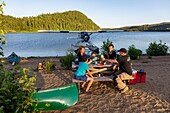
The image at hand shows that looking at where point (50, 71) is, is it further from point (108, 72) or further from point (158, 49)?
point (158, 49)

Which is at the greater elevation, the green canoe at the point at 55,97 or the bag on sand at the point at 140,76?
the green canoe at the point at 55,97

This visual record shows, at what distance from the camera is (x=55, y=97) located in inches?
179

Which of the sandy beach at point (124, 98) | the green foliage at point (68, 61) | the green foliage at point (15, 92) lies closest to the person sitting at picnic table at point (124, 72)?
the sandy beach at point (124, 98)

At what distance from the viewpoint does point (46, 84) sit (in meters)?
7.80

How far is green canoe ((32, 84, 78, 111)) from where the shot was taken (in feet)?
14.4

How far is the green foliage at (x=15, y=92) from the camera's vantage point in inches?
139

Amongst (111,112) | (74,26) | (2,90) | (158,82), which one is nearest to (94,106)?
(111,112)

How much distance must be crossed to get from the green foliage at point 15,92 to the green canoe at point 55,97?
422mm

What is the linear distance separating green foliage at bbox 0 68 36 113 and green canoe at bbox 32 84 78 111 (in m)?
0.42

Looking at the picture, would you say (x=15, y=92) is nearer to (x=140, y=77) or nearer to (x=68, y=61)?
(x=140, y=77)

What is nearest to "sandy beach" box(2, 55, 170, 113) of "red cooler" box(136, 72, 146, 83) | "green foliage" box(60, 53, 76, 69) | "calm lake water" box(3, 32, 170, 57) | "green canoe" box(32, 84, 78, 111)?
"red cooler" box(136, 72, 146, 83)

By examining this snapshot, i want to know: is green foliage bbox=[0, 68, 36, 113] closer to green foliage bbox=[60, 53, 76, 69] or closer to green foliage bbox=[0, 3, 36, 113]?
green foliage bbox=[0, 3, 36, 113]

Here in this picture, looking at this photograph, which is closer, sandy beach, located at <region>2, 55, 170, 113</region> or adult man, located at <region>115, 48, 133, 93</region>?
sandy beach, located at <region>2, 55, 170, 113</region>

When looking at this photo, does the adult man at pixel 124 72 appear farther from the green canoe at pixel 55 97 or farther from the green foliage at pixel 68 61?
the green foliage at pixel 68 61
